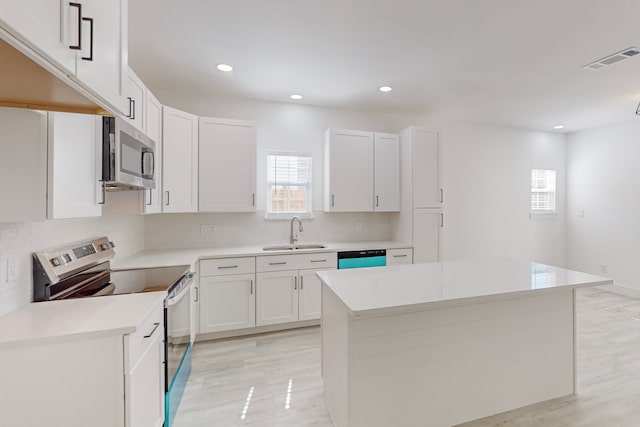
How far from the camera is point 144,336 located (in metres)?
1.43

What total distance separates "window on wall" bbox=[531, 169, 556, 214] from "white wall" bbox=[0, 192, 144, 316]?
6.42m

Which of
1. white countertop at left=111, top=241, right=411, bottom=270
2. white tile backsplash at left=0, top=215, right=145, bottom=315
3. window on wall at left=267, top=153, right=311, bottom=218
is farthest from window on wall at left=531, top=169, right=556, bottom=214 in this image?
white tile backsplash at left=0, top=215, right=145, bottom=315

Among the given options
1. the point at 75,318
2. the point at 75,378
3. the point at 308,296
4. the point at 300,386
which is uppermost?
the point at 75,318

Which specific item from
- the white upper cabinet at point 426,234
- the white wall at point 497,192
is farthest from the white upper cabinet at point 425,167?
the white wall at point 497,192

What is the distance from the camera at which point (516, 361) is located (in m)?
1.93

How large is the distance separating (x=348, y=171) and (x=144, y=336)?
2945mm

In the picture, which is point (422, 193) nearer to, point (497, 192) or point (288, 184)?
point (288, 184)

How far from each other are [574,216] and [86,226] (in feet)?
24.5

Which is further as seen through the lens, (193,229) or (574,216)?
(574,216)

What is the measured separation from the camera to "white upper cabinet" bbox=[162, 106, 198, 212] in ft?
9.22

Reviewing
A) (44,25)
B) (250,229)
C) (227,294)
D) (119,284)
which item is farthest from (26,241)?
(250,229)

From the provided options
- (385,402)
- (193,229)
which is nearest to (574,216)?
(385,402)

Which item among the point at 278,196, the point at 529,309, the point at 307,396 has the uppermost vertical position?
the point at 278,196

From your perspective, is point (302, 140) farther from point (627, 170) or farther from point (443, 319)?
point (627, 170)
